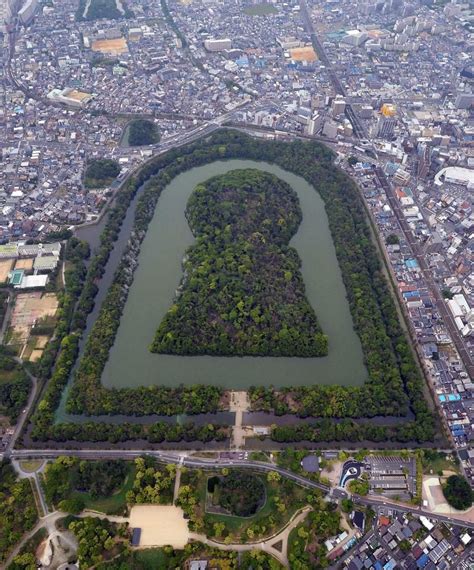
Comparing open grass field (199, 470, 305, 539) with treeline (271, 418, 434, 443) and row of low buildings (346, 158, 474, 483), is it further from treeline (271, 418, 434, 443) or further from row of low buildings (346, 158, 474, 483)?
row of low buildings (346, 158, 474, 483)

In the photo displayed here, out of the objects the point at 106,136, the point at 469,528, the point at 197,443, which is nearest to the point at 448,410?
the point at 469,528

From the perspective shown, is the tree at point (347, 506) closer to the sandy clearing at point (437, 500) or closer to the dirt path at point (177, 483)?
the sandy clearing at point (437, 500)

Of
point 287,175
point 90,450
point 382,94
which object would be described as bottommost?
point 90,450

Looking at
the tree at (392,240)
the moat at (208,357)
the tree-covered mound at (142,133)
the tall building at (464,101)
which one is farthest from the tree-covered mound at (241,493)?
the tall building at (464,101)

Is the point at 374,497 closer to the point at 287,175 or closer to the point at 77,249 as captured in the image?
the point at 77,249

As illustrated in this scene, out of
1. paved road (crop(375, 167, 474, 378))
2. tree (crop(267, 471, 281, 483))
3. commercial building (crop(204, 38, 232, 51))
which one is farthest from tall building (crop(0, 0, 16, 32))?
tree (crop(267, 471, 281, 483))

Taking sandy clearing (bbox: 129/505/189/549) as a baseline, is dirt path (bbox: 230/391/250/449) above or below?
above
